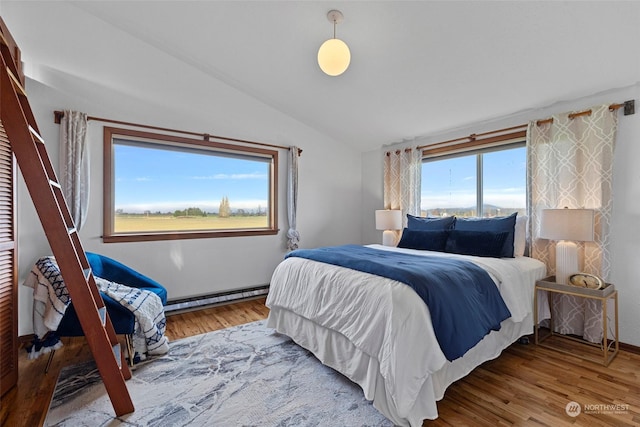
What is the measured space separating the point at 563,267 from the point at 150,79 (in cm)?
445

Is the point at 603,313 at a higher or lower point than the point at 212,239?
lower

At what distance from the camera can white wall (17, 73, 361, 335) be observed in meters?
2.75

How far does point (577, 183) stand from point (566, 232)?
574mm

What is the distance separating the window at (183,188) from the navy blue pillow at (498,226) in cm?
243

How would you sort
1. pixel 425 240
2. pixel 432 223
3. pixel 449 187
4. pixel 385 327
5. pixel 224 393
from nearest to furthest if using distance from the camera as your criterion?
pixel 385 327, pixel 224 393, pixel 425 240, pixel 432 223, pixel 449 187

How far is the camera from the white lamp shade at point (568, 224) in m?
2.36

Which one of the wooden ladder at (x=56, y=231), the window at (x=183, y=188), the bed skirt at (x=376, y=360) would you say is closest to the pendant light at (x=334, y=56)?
the wooden ladder at (x=56, y=231)

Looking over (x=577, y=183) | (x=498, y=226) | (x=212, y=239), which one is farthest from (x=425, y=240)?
(x=212, y=239)

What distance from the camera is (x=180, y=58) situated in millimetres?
3359

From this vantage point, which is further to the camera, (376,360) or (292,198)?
(292,198)

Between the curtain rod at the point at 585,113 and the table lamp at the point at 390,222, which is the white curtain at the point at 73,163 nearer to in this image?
the table lamp at the point at 390,222

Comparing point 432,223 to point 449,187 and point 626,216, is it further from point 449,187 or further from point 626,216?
point 626,216

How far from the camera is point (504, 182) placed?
3.33 meters

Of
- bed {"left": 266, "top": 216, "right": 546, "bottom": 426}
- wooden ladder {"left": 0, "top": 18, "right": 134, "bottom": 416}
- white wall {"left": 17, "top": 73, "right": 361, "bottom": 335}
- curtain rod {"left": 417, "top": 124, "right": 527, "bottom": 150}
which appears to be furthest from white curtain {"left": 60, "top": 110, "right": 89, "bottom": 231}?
curtain rod {"left": 417, "top": 124, "right": 527, "bottom": 150}
